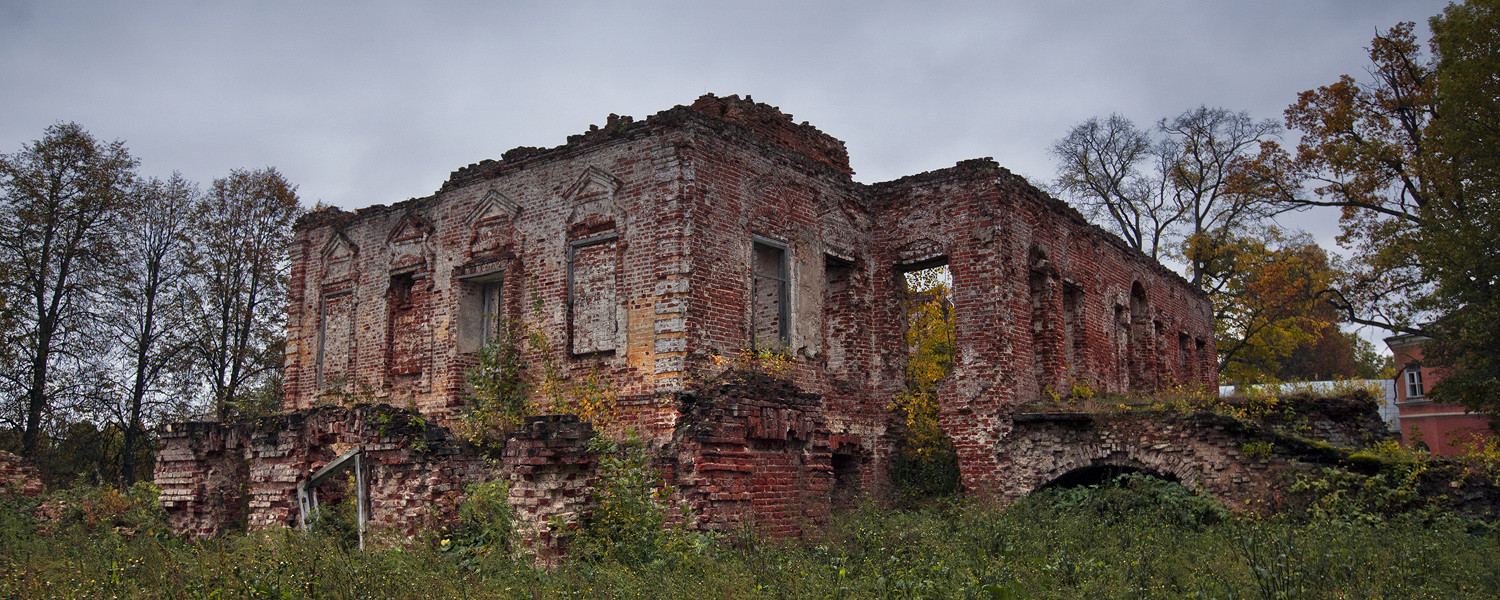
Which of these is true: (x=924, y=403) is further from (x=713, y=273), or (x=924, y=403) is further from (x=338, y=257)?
(x=338, y=257)

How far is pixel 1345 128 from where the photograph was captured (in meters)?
21.4

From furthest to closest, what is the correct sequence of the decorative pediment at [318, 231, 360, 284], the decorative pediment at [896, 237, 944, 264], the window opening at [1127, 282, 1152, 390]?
the window opening at [1127, 282, 1152, 390] → the decorative pediment at [318, 231, 360, 284] → the decorative pediment at [896, 237, 944, 264]

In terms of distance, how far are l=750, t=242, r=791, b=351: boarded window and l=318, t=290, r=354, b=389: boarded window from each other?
7126mm

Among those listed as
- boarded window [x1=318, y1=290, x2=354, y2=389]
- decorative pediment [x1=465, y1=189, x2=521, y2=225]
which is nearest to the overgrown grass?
decorative pediment [x1=465, y1=189, x2=521, y2=225]

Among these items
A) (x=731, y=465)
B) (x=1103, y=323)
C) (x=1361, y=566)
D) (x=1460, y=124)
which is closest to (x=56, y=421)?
(x=731, y=465)

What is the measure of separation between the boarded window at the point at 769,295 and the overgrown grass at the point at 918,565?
3.42m

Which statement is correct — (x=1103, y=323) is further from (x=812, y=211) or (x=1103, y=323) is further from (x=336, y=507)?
(x=336, y=507)

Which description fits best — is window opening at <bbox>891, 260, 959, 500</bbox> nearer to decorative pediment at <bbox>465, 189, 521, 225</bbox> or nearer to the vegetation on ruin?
the vegetation on ruin

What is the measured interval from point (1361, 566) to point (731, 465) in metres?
5.20

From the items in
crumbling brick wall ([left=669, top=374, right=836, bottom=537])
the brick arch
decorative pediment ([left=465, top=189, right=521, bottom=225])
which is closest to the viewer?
crumbling brick wall ([left=669, top=374, right=836, bottom=537])

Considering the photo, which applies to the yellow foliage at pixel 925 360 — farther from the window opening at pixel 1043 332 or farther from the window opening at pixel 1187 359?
the window opening at pixel 1187 359

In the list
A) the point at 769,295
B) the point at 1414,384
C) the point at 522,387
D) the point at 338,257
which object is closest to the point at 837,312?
the point at 769,295

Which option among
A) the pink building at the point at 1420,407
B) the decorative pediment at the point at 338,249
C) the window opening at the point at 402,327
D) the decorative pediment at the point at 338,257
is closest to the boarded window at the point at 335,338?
the decorative pediment at the point at 338,257

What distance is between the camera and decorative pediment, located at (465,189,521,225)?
46.0 ft
